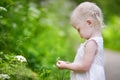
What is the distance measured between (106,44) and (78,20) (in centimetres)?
1854

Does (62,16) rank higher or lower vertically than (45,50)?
higher

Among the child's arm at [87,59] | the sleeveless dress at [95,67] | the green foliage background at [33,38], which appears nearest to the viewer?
the child's arm at [87,59]

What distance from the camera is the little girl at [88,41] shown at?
18.4 feet

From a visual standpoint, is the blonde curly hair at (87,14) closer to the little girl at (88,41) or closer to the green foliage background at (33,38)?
the little girl at (88,41)

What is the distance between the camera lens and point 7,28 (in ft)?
28.8

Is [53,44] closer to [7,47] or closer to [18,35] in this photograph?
[18,35]

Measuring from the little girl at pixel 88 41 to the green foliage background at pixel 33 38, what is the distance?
0.79 metres

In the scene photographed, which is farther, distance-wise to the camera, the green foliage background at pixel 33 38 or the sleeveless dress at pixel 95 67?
the green foliage background at pixel 33 38

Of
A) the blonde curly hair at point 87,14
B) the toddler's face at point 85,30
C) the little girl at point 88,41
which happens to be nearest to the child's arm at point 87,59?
the little girl at point 88,41

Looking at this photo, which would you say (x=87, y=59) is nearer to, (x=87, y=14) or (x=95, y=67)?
(x=95, y=67)

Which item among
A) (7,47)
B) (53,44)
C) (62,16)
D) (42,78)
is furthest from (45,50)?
(62,16)

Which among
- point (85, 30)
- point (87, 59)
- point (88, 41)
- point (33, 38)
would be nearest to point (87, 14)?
point (85, 30)

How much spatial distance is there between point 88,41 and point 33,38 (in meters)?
5.79

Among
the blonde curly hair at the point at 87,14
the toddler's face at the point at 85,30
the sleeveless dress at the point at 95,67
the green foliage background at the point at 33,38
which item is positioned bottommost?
the sleeveless dress at the point at 95,67
